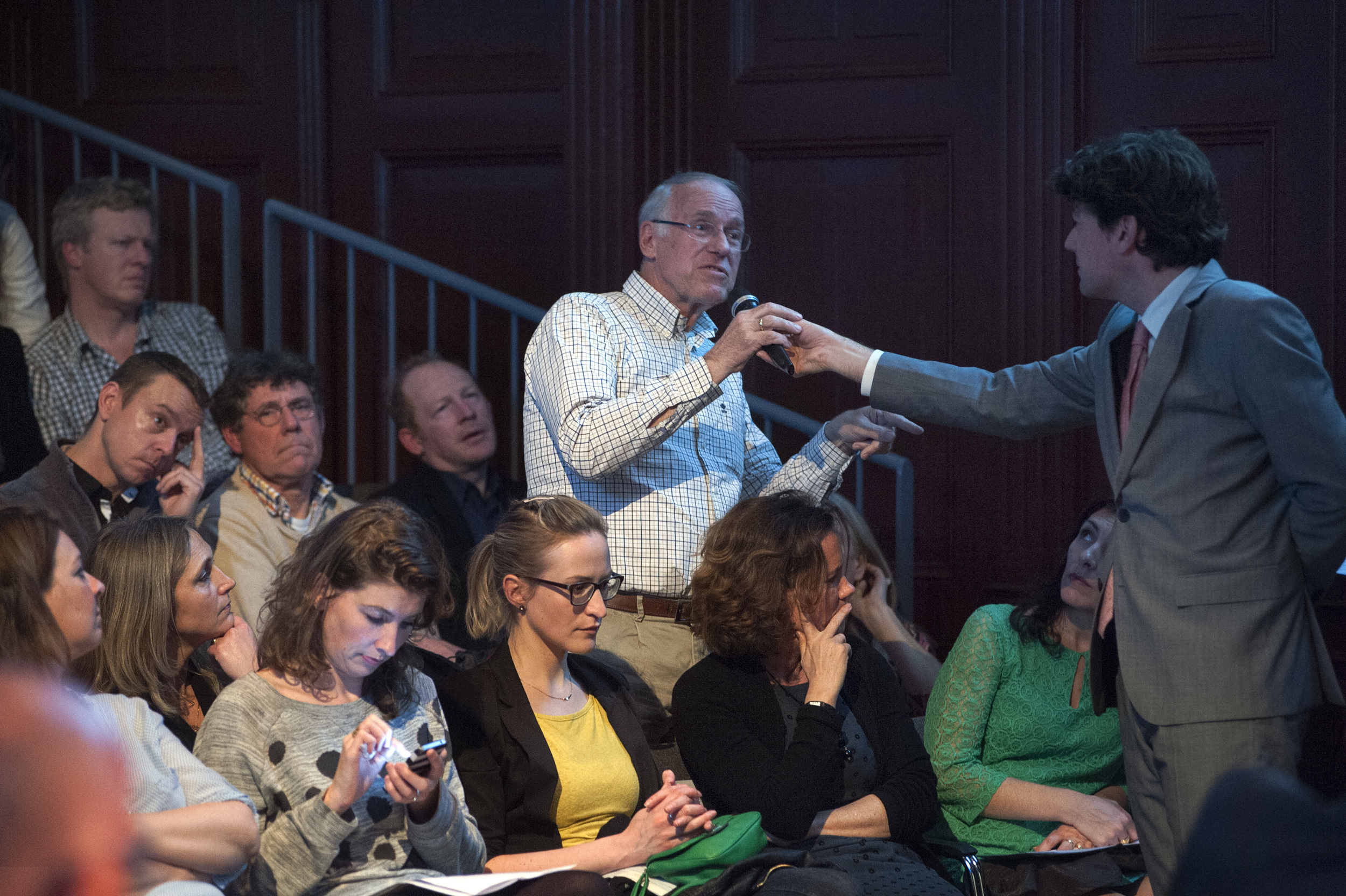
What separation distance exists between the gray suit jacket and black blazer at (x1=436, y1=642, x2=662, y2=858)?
874 millimetres

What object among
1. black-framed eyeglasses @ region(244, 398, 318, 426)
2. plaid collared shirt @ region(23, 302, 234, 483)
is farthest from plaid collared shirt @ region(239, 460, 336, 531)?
plaid collared shirt @ region(23, 302, 234, 483)

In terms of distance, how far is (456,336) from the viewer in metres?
4.26

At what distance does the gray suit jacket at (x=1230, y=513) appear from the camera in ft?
6.50

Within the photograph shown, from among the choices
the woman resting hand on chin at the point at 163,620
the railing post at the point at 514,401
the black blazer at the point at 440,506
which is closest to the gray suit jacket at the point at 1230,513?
the woman resting hand on chin at the point at 163,620

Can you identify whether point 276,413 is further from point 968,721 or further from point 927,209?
point 927,209

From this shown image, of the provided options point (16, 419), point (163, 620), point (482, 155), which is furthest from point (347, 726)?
point (482, 155)

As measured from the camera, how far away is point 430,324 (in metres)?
3.88

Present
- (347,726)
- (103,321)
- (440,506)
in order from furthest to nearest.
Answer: (103,321)
(440,506)
(347,726)

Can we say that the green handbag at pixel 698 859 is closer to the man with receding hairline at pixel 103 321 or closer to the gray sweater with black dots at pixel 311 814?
the gray sweater with black dots at pixel 311 814

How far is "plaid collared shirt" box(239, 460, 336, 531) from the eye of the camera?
3135mm

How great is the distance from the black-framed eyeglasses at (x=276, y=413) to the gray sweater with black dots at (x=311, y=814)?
1.21m

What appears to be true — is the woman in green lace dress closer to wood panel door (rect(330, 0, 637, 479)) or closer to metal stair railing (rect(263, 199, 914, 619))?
metal stair railing (rect(263, 199, 914, 619))

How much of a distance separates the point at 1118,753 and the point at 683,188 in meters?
1.40

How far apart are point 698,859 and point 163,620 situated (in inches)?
35.1
